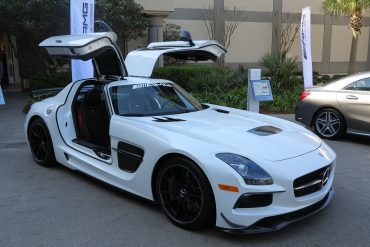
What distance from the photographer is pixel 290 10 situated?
862 inches

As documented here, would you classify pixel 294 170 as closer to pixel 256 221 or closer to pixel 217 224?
pixel 256 221

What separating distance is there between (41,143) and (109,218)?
228cm

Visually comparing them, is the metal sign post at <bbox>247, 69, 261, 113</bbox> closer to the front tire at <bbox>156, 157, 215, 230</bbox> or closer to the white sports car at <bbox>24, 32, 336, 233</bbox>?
the white sports car at <bbox>24, 32, 336, 233</bbox>

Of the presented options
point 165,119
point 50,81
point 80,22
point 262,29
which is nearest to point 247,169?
point 165,119

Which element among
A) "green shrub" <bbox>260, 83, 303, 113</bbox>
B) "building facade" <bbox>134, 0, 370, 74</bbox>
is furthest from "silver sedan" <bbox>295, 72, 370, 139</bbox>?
"building facade" <bbox>134, 0, 370, 74</bbox>

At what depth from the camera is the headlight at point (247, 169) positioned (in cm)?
354

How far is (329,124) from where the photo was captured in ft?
26.0

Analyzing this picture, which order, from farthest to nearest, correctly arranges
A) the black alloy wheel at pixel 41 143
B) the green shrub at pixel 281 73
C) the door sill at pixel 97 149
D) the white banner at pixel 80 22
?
the green shrub at pixel 281 73 < the white banner at pixel 80 22 < the black alloy wheel at pixel 41 143 < the door sill at pixel 97 149

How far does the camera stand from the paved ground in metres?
3.74

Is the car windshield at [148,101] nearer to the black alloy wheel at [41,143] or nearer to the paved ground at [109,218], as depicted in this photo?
the paved ground at [109,218]

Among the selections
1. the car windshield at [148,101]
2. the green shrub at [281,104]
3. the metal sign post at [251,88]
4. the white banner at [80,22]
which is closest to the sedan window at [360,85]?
the metal sign post at [251,88]

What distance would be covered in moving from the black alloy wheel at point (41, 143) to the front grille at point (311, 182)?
3.52 metres

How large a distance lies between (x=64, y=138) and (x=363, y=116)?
5.10 m

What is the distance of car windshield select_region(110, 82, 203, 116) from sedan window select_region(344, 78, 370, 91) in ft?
12.1
